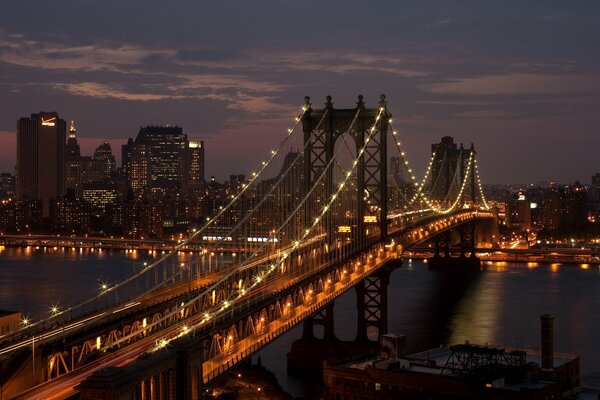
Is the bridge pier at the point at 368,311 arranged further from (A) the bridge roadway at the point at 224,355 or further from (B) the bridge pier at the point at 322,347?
(A) the bridge roadway at the point at 224,355

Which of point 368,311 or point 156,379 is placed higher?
point 156,379

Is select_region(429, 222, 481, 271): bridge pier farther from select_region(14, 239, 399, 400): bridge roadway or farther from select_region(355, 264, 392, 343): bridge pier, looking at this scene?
select_region(14, 239, 399, 400): bridge roadway

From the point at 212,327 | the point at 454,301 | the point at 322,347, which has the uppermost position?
the point at 212,327

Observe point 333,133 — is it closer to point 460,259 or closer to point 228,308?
point 228,308

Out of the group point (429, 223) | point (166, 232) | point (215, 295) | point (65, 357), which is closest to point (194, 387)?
point (65, 357)

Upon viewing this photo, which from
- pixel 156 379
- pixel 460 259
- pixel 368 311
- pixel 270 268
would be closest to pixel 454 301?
pixel 368 311

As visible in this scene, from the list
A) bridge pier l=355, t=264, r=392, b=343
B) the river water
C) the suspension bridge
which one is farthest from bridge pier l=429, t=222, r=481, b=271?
bridge pier l=355, t=264, r=392, b=343

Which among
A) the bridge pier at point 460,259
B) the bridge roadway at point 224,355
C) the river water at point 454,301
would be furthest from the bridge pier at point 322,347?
the bridge pier at point 460,259

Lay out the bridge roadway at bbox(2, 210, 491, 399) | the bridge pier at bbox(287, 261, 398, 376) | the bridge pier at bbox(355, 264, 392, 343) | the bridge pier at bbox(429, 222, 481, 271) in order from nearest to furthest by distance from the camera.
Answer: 1. the bridge roadway at bbox(2, 210, 491, 399)
2. the bridge pier at bbox(287, 261, 398, 376)
3. the bridge pier at bbox(355, 264, 392, 343)
4. the bridge pier at bbox(429, 222, 481, 271)
